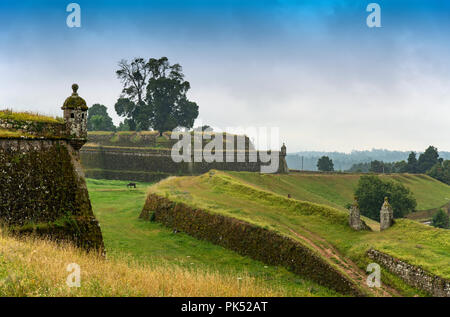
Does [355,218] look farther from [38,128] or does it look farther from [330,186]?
[330,186]

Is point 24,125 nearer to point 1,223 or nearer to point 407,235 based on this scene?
point 1,223

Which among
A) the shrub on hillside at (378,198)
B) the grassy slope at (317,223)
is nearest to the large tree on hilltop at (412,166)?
the shrub on hillside at (378,198)

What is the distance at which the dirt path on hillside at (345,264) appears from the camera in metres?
16.5

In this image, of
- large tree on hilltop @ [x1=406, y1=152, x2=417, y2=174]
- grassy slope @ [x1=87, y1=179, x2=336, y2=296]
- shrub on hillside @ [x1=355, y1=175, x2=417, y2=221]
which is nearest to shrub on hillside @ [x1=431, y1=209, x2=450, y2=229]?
shrub on hillside @ [x1=355, y1=175, x2=417, y2=221]

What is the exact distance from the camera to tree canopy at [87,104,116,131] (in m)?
80.1

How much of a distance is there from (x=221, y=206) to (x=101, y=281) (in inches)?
736

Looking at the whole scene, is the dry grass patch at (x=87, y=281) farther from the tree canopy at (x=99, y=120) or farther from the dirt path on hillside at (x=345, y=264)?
the tree canopy at (x=99, y=120)

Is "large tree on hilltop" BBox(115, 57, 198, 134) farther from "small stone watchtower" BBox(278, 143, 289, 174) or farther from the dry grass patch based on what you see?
the dry grass patch

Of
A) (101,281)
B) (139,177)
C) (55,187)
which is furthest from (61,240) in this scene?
(139,177)

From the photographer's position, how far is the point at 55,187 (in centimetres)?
1429

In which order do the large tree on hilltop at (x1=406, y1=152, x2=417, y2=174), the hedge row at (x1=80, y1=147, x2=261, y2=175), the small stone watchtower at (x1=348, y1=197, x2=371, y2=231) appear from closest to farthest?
the small stone watchtower at (x1=348, y1=197, x2=371, y2=231) → the hedge row at (x1=80, y1=147, x2=261, y2=175) → the large tree on hilltop at (x1=406, y1=152, x2=417, y2=174)

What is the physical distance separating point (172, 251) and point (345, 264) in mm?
9635

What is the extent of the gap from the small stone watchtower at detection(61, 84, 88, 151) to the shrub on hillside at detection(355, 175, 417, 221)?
4013 centimetres

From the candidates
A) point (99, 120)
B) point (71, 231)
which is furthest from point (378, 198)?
point (99, 120)
